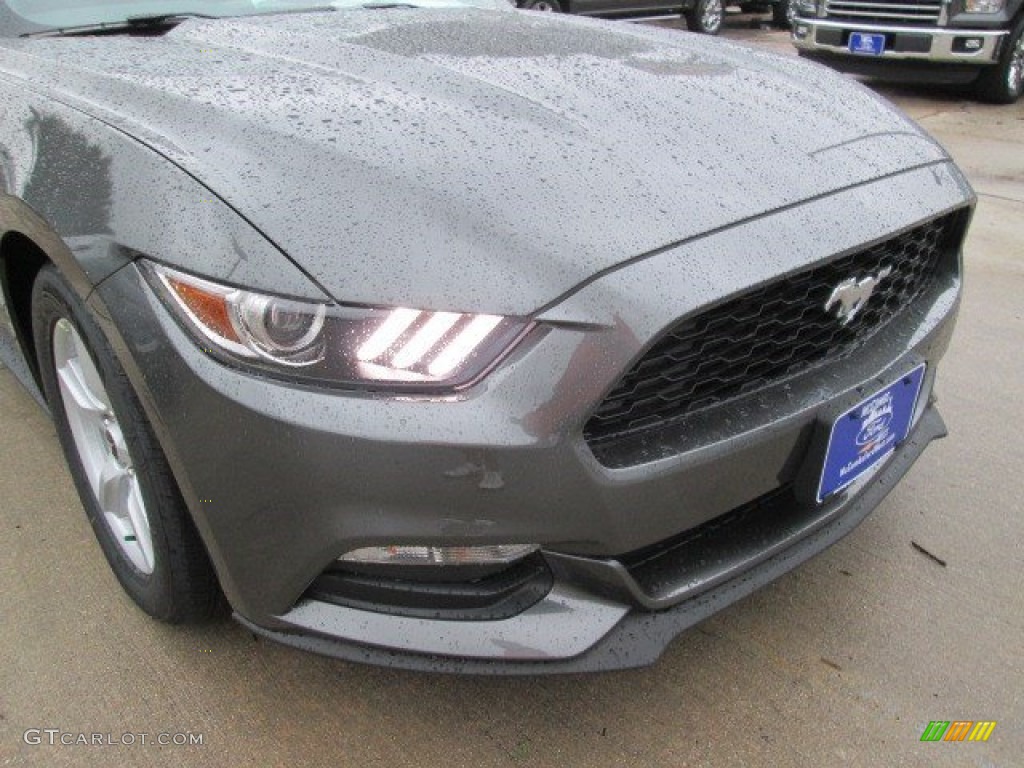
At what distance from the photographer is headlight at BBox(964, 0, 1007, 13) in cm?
700

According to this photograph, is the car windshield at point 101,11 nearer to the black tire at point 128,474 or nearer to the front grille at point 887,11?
the black tire at point 128,474

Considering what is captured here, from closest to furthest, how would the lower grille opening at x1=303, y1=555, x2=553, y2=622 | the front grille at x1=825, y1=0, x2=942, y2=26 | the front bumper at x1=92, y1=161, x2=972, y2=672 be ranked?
1. the front bumper at x1=92, y1=161, x2=972, y2=672
2. the lower grille opening at x1=303, y1=555, x2=553, y2=622
3. the front grille at x1=825, y1=0, x2=942, y2=26

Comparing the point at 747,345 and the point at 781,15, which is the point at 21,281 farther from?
the point at 781,15

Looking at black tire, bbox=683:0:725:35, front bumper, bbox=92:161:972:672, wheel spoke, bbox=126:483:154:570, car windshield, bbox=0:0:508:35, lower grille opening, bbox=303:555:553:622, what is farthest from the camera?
black tire, bbox=683:0:725:35

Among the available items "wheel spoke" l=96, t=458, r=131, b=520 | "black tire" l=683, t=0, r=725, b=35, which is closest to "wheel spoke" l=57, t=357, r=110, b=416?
"wheel spoke" l=96, t=458, r=131, b=520

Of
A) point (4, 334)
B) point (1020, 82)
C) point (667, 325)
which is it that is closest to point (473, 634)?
point (667, 325)

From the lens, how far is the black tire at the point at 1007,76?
727 cm

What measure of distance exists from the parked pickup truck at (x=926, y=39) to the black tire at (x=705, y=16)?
414 centimetres

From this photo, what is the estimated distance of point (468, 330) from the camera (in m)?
1.30

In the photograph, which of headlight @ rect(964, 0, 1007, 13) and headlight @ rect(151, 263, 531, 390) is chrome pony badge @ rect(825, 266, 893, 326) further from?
headlight @ rect(964, 0, 1007, 13)

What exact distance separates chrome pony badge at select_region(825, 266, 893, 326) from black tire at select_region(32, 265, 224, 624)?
48.0 inches

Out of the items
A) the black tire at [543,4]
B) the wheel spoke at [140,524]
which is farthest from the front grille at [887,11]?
the wheel spoke at [140,524]
